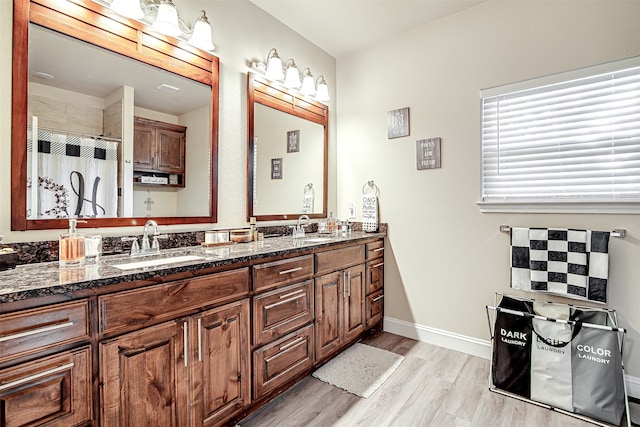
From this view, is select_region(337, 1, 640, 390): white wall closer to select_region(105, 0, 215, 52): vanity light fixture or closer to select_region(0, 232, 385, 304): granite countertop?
select_region(0, 232, 385, 304): granite countertop

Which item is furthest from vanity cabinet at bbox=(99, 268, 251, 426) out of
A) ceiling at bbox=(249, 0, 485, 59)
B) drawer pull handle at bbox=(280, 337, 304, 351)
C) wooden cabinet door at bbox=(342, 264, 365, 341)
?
ceiling at bbox=(249, 0, 485, 59)

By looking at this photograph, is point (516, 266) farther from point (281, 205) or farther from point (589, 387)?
point (281, 205)

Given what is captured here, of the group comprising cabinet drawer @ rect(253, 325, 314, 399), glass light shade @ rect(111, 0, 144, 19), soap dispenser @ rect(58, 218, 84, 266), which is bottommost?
cabinet drawer @ rect(253, 325, 314, 399)

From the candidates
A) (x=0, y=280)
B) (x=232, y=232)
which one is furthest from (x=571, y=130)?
(x=0, y=280)

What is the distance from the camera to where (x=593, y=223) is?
2.01 meters

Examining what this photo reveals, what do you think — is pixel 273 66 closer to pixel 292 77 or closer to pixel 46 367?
pixel 292 77

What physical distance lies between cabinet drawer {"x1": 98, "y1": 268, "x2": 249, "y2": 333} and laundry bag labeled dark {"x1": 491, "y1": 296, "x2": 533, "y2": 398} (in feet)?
5.29

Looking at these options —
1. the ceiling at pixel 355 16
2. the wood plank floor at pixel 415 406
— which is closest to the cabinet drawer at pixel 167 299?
the wood plank floor at pixel 415 406

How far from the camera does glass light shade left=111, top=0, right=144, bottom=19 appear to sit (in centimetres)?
164

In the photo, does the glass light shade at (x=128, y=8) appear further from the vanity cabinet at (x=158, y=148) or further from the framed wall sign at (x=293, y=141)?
the framed wall sign at (x=293, y=141)

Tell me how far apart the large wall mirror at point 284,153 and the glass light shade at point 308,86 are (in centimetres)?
7

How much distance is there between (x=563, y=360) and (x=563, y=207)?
3.10 ft

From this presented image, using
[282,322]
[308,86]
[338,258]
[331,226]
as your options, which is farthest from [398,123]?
[282,322]

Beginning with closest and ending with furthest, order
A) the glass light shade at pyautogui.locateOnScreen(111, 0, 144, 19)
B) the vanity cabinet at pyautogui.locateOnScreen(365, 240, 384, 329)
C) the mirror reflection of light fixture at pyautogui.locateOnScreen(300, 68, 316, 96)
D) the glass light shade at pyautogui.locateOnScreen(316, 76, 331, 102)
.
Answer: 1. the glass light shade at pyautogui.locateOnScreen(111, 0, 144, 19)
2. the vanity cabinet at pyautogui.locateOnScreen(365, 240, 384, 329)
3. the mirror reflection of light fixture at pyautogui.locateOnScreen(300, 68, 316, 96)
4. the glass light shade at pyautogui.locateOnScreen(316, 76, 331, 102)
